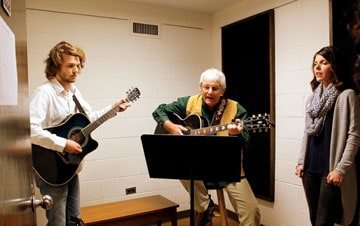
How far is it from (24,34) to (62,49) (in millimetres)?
1164

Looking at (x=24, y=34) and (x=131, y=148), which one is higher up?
(x=24, y=34)

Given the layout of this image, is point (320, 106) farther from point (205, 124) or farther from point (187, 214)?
point (187, 214)

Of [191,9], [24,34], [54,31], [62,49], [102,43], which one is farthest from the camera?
[191,9]

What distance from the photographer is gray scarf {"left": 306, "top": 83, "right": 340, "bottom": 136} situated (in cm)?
187

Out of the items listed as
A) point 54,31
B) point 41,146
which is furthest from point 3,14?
point 54,31

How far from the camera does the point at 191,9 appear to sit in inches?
128

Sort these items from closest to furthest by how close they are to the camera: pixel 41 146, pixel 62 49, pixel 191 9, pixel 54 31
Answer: pixel 41 146 < pixel 62 49 < pixel 54 31 < pixel 191 9

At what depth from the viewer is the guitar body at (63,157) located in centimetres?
179

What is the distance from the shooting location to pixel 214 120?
2211 millimetres

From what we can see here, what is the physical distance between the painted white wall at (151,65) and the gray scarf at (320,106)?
41 centimetres

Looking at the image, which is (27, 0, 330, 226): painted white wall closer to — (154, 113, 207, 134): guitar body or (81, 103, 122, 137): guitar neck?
(81, 103, 122, 137): guitar neck

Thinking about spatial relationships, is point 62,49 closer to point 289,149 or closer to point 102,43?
point 102,43

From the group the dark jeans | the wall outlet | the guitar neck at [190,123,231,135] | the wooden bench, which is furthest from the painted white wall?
the guitar neck at [190,123,231,135]

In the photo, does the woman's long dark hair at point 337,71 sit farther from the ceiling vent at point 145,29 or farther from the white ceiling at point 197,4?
the ceiling vent at point 145,29
